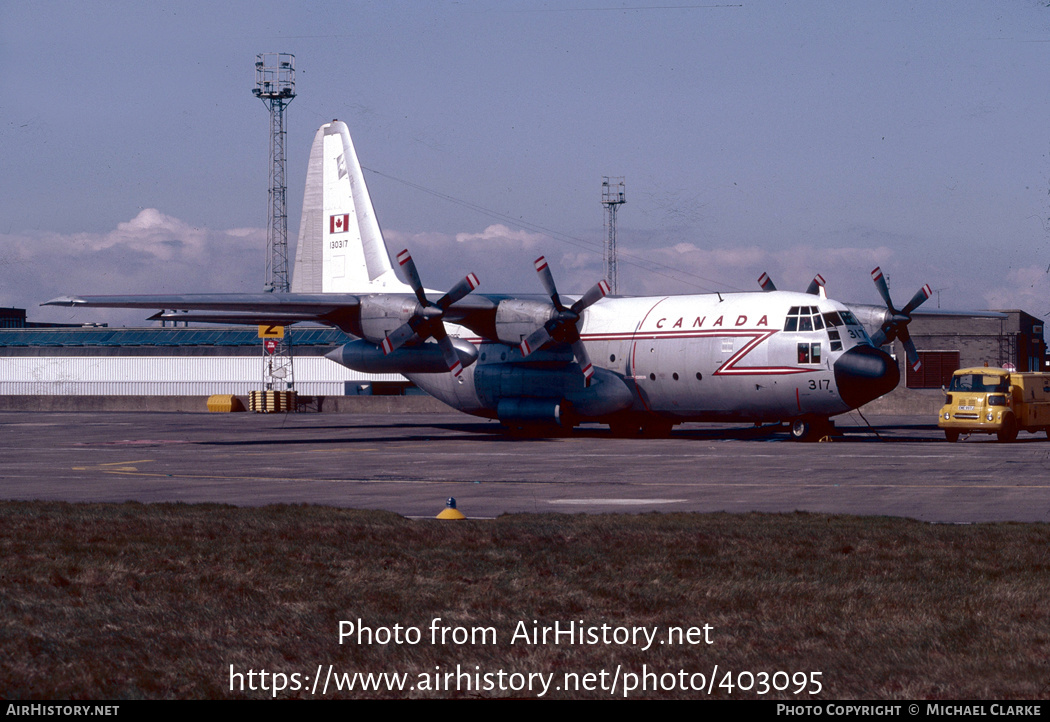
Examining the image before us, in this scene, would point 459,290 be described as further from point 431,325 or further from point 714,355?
point 714,355

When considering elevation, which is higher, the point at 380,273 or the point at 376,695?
the point at 380,273

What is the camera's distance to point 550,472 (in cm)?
2530

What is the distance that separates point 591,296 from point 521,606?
29.5 m

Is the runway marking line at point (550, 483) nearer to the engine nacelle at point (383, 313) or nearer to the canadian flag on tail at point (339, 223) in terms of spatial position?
the engine nacelle at point (383, 313)

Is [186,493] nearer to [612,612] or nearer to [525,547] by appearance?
[525,547]

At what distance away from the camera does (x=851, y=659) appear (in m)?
7.83

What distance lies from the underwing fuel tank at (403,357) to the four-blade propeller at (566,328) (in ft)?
8.95

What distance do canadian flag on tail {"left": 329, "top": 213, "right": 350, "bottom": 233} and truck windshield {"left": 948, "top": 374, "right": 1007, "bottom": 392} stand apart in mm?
25013

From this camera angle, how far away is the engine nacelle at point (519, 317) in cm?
3875

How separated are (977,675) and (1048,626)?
1.67m

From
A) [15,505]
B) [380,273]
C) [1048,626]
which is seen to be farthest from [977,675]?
[380,273]

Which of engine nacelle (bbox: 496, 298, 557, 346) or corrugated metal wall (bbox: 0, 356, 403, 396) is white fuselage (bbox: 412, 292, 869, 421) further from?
corrugated metal wall (bbox: 0, 356, 403, 396)

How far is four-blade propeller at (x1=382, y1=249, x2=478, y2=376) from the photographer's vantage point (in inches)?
1475

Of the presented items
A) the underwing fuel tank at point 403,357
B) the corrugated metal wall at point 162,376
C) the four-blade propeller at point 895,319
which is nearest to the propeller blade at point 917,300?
the four-blade propeller at point 895,319
